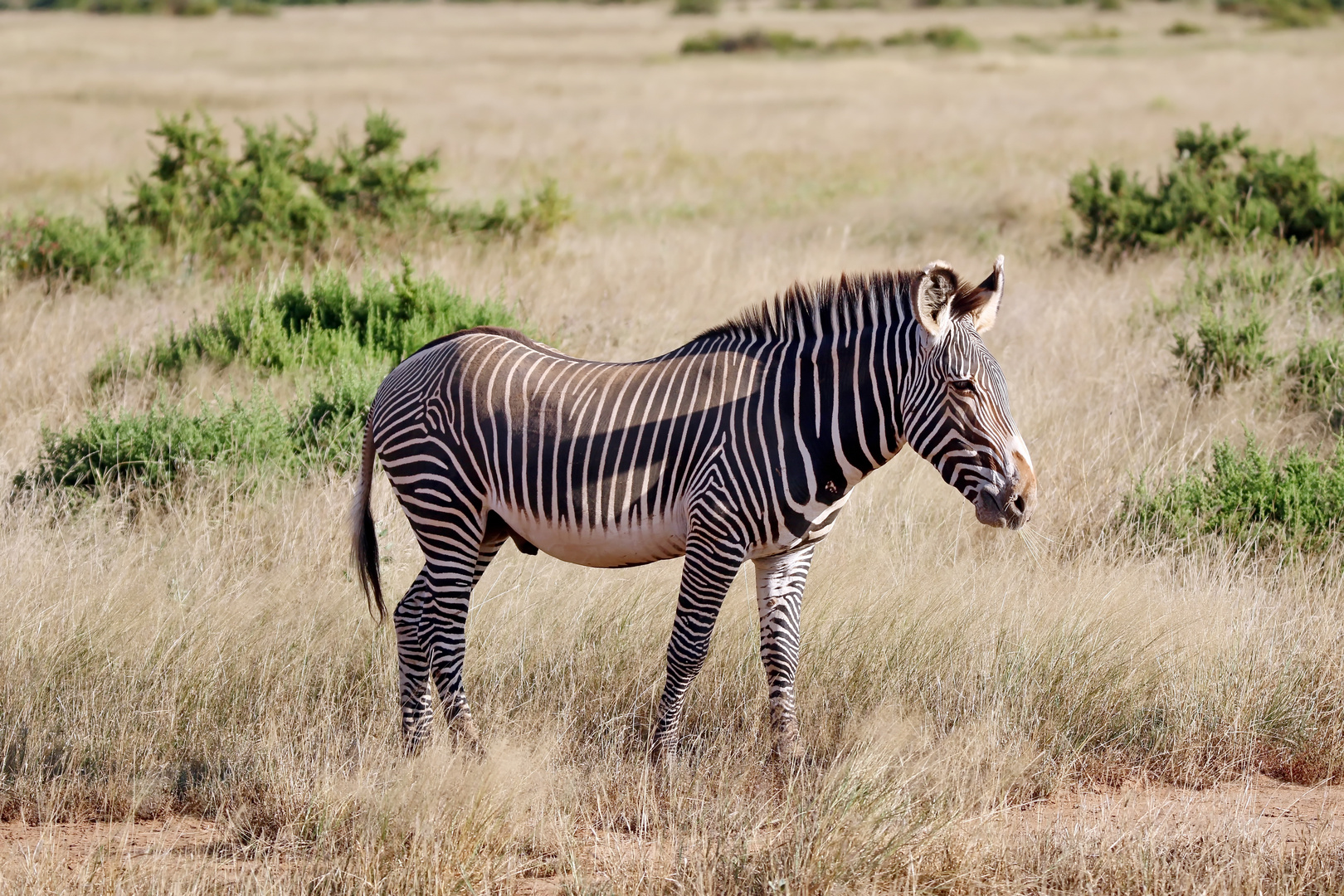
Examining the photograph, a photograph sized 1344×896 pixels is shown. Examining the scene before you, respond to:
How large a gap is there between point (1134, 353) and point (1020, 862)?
6.16 meters

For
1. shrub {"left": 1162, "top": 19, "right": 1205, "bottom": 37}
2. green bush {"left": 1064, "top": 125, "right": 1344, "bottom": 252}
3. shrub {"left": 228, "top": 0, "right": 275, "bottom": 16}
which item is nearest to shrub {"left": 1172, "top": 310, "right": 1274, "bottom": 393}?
green bush {"left": 1064, "top": 125, "right": 1344, "bottom": 252}

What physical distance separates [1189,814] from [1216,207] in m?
9.92

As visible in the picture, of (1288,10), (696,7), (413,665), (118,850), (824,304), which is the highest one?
(1288,10)

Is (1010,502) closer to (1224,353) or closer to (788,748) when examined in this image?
(788,748)

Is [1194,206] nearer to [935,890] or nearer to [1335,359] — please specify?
[1335,359]

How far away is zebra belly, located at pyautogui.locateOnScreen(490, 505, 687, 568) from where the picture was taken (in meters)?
4.47

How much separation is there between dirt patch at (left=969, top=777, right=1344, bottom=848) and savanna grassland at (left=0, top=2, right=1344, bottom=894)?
0.07ft

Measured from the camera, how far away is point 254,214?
12.5 m

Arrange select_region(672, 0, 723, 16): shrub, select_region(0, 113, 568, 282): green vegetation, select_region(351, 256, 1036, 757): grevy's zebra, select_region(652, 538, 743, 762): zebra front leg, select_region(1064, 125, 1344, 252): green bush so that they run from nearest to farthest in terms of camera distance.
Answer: select_region(351, 256, 1036, 757): grevy's zebra, select_region(652, 538, 743, 762): zebra front leg, select_region(0, 113, 568, 282): green vegetation, select_region(1064, 125, 1344, 252): green bush, select_region(672, 0, 723, 16): shrub

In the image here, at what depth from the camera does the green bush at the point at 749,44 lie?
5188cm

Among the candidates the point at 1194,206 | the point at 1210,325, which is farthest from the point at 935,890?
the point at 1194,206

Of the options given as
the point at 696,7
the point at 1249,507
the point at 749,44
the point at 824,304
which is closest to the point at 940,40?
the point at 749,44

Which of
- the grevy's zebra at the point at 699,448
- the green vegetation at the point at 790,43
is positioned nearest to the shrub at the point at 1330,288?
the grevy's zebra at the point at 699,448

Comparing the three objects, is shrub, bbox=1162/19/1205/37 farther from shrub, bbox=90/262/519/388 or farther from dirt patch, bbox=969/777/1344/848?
dirt patch, bbox=969/777/1344/848
